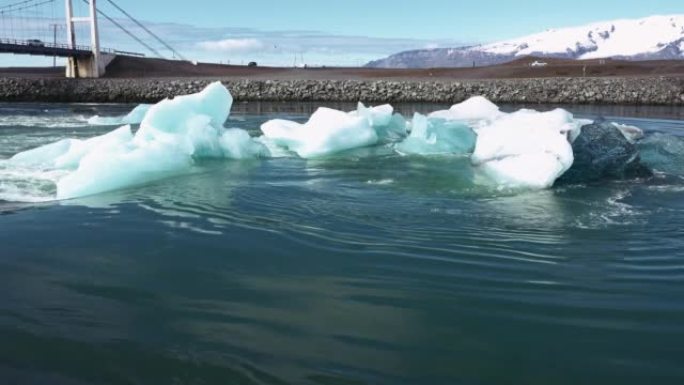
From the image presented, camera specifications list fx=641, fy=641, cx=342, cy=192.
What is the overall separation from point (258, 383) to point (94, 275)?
5.48 feet

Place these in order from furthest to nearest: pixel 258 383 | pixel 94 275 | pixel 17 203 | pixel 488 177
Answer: pixel 488 177 < pixel 17 203 < pixel 94 275 < pixel 258 383

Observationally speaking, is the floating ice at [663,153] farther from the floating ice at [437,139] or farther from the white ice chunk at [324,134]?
the white ice chunk at [324,134]

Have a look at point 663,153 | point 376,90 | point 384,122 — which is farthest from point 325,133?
point 376,90

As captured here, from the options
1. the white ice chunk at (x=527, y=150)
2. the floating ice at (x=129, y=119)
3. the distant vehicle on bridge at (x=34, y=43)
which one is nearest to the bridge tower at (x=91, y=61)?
the distant vehicle on bridge at (x=34, y=43)

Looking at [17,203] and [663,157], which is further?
[663,157]

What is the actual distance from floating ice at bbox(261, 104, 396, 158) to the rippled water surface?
322 centimetres

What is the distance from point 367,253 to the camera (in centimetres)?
406

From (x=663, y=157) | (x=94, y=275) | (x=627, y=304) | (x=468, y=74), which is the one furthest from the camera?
(x=468, y=74)

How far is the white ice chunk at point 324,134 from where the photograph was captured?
9.23 meters

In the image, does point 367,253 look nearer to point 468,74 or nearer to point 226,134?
point 226,134

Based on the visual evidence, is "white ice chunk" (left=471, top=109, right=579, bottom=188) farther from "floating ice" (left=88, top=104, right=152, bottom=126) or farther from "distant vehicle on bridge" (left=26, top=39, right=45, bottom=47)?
"distant vehicle on bridge" (left=26, top=39, right=45, bottom=47)

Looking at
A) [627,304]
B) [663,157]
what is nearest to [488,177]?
[663,157]

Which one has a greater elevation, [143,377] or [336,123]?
[336,123]

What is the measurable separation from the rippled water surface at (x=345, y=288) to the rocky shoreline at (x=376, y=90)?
18.5 metres
